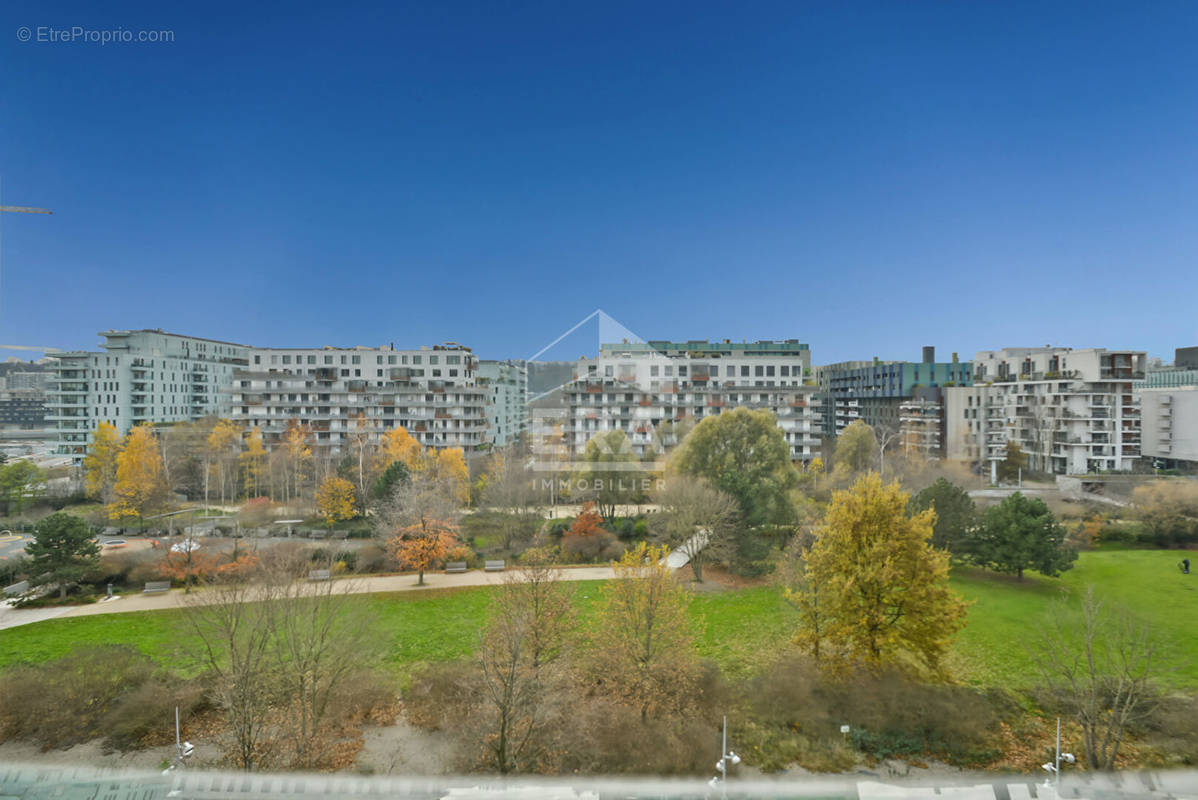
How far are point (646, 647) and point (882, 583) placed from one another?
14.9 feet

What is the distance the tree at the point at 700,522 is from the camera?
19.3 m

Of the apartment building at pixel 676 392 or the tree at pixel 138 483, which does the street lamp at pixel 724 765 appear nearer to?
the apartment building at pixel 676 392

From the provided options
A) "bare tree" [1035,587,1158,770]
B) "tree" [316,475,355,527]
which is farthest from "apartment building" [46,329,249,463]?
"bare tree" [1035,587,1158,770]

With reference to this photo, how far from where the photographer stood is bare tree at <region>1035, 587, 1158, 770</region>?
358 inches

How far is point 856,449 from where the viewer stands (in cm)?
3216

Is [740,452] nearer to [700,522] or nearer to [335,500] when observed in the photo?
[700,522]

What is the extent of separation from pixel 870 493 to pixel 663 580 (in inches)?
173

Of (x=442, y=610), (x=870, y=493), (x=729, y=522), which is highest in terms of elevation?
(x=870, y=493)

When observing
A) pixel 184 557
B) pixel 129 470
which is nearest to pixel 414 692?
pixel 184 557

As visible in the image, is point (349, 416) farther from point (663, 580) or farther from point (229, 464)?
point (663, 580)

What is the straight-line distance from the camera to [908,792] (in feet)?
28.5

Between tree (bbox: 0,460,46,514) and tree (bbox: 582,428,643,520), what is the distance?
24.0 m

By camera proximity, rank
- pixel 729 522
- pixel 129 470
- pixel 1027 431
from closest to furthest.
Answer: pixel 729 522 < pixel 129 470 < pixel 1027 431

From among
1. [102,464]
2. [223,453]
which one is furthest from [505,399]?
[102,464]
